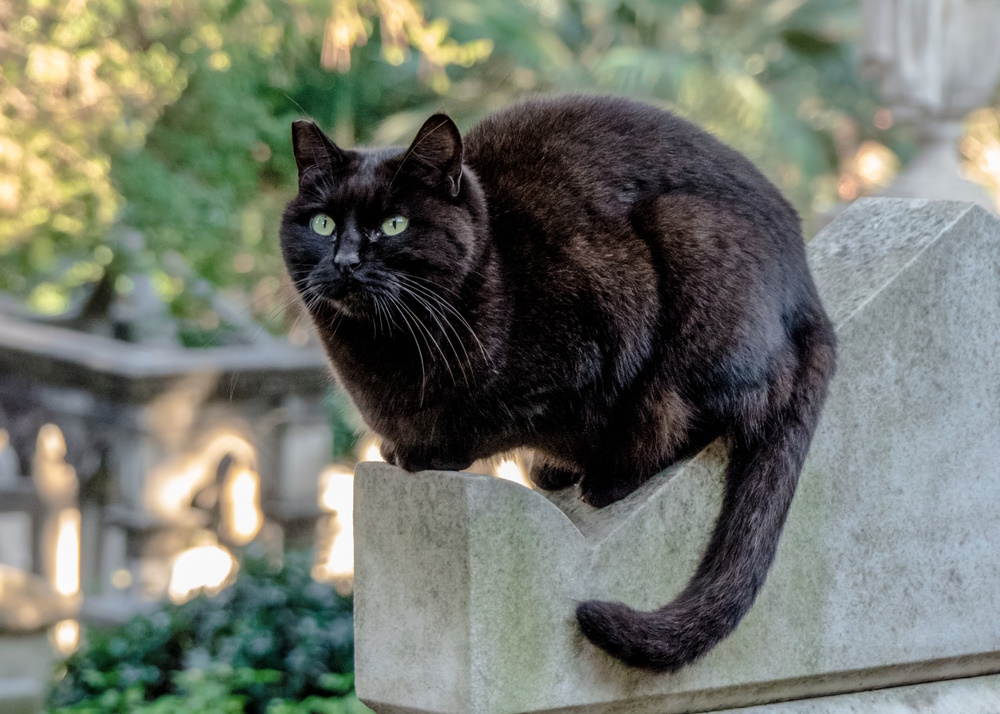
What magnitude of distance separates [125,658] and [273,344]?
3289 mm

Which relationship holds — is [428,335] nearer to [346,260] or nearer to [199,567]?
[346,260]

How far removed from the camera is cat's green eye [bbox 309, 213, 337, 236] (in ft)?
6.26

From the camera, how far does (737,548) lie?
196 centimetres

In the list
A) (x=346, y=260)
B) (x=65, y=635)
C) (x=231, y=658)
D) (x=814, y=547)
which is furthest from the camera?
(x=65, y=635)

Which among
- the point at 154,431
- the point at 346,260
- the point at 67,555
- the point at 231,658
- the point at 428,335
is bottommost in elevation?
the point at 67,555

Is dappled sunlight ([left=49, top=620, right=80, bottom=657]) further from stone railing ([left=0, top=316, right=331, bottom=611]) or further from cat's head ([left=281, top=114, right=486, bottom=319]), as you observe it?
cat's head ([left=281, top=114, right=486, bottom=319])

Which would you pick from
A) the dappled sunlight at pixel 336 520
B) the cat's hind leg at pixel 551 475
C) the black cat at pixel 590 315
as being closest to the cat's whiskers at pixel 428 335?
the black cat at pixel 590 315

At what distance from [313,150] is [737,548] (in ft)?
3.20

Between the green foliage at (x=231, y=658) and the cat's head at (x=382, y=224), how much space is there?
2.04m

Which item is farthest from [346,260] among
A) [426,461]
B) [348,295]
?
[426,461]

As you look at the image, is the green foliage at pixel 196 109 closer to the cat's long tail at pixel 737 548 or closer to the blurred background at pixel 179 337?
the blurred background at pixel 179 337

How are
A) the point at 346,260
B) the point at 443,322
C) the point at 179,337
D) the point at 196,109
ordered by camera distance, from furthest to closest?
the point at 179,337 < the point at 196,109 < the point at 443,322 < the point at 346,260

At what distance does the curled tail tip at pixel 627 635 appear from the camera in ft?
5.92

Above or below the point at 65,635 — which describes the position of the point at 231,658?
above
